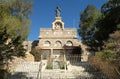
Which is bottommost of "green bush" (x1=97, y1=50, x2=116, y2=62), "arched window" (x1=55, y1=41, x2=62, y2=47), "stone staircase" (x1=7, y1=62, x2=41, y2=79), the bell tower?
"stone staircase" (x1=7, y1=62, x2=41, y2=79)

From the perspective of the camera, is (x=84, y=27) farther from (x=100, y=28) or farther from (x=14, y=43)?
(x=14, y=43)

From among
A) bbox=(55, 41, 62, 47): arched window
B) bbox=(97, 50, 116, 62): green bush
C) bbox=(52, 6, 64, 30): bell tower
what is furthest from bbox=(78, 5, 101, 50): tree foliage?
bbox=(97, 50, 116, 62): green bush

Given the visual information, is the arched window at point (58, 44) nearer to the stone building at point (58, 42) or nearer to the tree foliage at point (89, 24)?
the stone building at point (58, 42)

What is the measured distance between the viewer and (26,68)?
24.4 metres

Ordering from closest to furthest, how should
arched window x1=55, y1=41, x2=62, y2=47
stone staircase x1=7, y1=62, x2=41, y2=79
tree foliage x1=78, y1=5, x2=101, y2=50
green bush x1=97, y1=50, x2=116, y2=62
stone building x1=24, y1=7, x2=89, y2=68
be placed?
green bush x1=97, y1=50, x2=116, y2=62 → stone staircase x1=7, y1=62, x2=41, y2=79 → tree foliage x1=78, y1=5, x2=101, y2=50 → stone building x1=24, y1=7, x2=89, y2=68 → arched window x1=55, y1=41, x2=62, y2=47

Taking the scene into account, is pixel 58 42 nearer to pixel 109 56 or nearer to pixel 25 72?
pixel 25 72

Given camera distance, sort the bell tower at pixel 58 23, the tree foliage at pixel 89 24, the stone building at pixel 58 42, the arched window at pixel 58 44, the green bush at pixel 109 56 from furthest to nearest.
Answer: the bell tower at pixel 58 23 < the arched window at pixel 58 44 < the stone building at pixel 58 42 < the tree foliage at pixel 89 24 < the green bush at pixel 109 56

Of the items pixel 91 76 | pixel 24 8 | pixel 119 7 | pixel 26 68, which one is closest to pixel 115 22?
pixel 119 7

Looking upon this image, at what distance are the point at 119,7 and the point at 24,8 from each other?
15.4 meters

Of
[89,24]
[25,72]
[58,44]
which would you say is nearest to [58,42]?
[58,44]

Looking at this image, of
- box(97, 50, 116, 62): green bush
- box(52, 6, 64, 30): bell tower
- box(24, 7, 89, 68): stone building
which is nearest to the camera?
box(97, 50, 116, 62): green bush

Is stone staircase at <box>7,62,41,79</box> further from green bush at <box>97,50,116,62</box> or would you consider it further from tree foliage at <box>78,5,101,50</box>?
tree foliage at <box>78,5,101,50</box>

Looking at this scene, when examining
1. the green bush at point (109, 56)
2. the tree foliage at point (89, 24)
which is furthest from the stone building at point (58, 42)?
the green bush at point (109, 56)

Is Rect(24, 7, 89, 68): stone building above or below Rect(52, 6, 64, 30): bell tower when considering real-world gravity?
below
